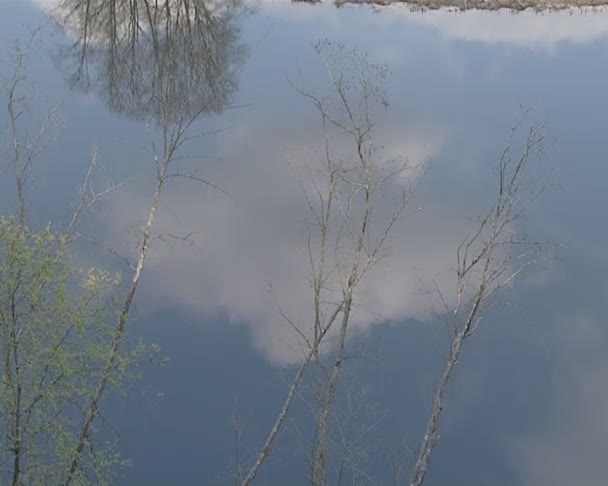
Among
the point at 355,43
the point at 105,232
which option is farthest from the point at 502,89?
the point at 105,232

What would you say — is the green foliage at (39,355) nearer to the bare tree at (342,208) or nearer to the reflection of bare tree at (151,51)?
the bare tree at (342,208)

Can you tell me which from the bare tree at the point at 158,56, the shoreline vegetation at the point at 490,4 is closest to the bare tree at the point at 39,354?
the bare tree at the point at 158,56

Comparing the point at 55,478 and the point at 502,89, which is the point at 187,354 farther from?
the point at 502,89

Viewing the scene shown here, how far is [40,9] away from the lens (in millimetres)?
22688

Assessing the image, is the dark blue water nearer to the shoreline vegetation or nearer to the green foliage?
the green foliage

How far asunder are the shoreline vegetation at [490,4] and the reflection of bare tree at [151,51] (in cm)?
747

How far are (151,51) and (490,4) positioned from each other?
Answer: 14444 millimetres

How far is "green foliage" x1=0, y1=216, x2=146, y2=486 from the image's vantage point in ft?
24.6

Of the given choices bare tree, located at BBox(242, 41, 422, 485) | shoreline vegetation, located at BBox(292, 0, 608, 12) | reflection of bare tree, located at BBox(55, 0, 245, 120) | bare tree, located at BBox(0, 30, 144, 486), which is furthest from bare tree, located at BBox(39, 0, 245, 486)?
shoreline vegetation, located at BBox(292, 0, 608, 12)


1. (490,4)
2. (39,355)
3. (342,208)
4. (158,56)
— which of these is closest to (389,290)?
(342,208)

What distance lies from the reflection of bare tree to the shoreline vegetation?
294 inches

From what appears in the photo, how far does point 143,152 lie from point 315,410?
7.43 meters

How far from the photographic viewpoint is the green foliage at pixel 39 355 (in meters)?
7.48

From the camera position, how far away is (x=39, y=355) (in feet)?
24.9
